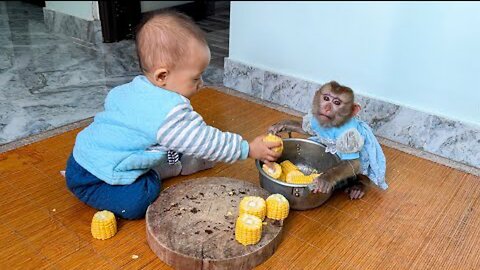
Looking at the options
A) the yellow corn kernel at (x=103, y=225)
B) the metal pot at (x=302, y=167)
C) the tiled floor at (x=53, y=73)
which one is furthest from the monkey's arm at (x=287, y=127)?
the tiled floor at (x=53, y=73)

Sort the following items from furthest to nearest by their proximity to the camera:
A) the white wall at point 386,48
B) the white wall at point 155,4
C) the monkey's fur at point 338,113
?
the white wall at point 155,4, the white wall at point 386,48, the monkey's fur at point 338,113

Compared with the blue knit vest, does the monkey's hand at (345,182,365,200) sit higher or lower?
lower

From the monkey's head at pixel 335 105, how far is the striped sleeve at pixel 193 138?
291 mm

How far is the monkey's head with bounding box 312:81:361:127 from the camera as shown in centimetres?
128

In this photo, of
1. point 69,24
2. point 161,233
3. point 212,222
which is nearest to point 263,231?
point 212,222

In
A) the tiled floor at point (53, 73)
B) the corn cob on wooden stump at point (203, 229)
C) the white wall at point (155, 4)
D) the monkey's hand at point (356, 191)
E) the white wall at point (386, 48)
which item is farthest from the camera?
the white wall at point (155, 4)

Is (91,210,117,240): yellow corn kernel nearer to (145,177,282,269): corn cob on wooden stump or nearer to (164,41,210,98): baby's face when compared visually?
(145,177,282,269): corn cob on wooden stump

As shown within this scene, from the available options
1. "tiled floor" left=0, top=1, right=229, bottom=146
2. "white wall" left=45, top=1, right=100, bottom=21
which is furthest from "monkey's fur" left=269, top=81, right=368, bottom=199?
"white wall" left=45, top=1, right=100, bottom=21

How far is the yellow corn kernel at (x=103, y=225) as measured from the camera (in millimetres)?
1114

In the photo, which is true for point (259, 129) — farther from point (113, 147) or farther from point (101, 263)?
point (101, 263)

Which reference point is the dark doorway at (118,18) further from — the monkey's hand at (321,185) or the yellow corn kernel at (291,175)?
the monkey's hand at (321,185)

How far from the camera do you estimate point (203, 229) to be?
Result: 1.08 meters

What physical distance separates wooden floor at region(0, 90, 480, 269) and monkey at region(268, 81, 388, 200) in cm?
6

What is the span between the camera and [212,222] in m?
1.11
